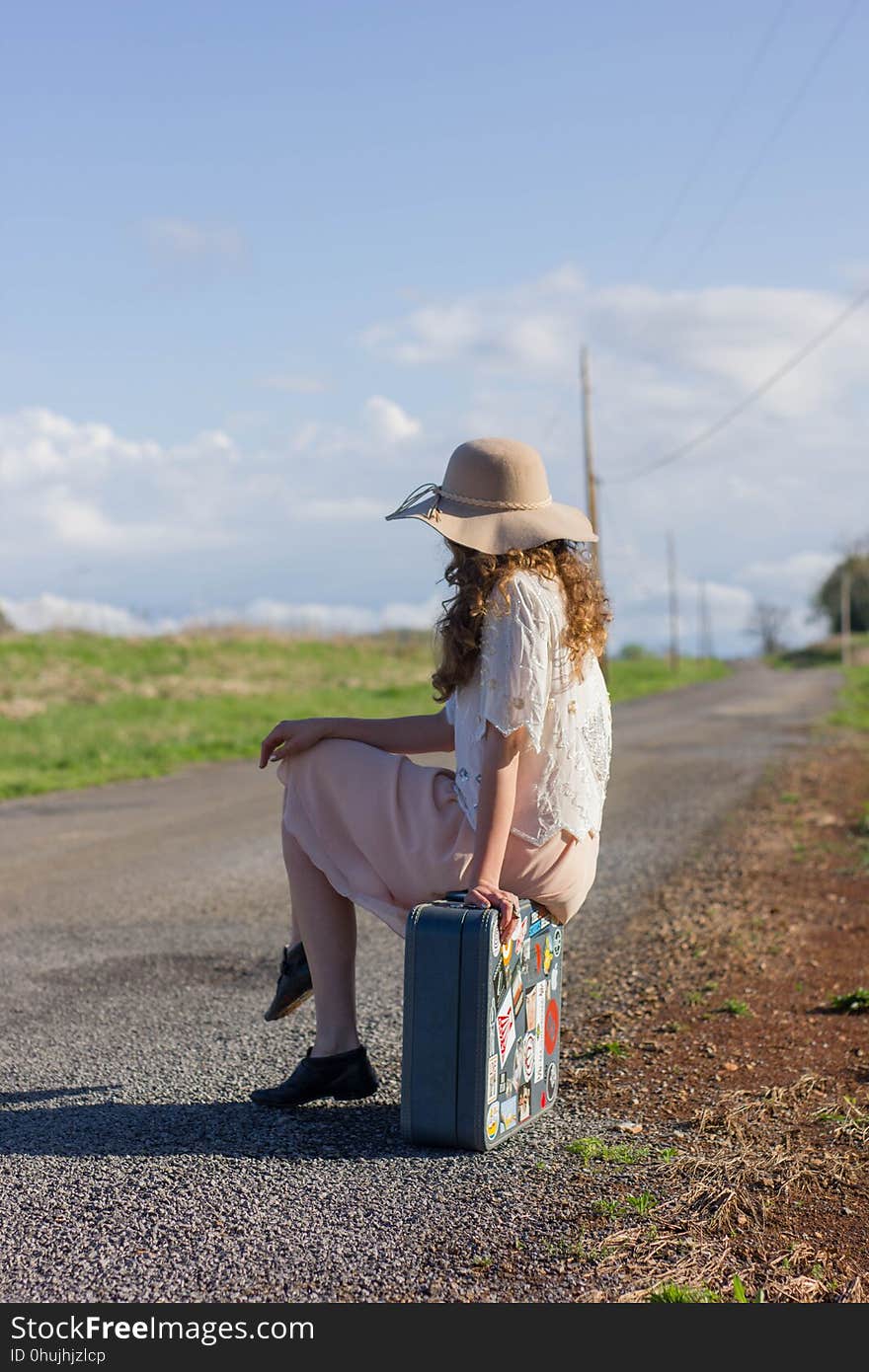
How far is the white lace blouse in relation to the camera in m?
3.29

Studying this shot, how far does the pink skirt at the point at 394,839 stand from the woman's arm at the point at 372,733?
0.04 meters

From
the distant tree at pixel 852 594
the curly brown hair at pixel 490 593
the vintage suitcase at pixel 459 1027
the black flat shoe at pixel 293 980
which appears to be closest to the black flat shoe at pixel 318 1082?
the black flat shoe at pixel 293 980

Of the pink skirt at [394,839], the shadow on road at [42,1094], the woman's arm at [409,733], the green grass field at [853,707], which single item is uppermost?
the woman's arm at [409,733]

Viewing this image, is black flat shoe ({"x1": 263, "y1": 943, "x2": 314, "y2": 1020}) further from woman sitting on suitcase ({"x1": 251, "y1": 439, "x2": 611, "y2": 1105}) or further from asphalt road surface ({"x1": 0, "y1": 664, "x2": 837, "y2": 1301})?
asphalt road surface ({"x1": 0, "y1": 664, "x2": 837, "y2": 1301})

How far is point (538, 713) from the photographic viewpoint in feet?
10.8

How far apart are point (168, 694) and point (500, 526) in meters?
23.9

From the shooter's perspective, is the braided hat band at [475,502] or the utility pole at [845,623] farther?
the utility pole at [845,623]

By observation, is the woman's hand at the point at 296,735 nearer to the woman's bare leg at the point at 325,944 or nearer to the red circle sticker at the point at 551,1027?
the woman's bare leg at the point at 325,944

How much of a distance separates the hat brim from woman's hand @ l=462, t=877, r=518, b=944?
0.85m

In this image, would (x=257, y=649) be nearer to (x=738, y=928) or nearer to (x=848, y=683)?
(x=848, y=683)

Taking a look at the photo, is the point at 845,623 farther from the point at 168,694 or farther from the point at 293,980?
the point at 293,980

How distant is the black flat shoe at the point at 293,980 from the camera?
3797 mm

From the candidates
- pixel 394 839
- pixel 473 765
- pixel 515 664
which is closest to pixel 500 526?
pixel 515 664

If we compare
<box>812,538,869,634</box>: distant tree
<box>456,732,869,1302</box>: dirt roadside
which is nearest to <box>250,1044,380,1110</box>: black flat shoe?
<box>456,732,869,1302</box>: dirt roadside
